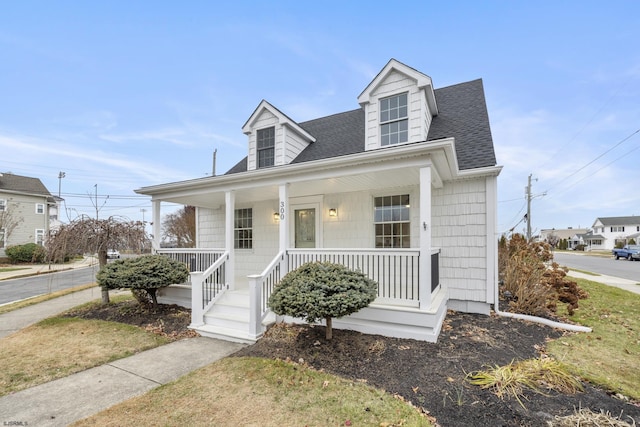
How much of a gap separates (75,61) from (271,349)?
13340mm

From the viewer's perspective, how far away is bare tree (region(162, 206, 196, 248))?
24609 mm

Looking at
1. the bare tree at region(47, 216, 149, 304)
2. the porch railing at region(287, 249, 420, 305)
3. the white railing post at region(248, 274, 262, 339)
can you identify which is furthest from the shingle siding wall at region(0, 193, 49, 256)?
the porch railing at region(287, 249, 420, 305)

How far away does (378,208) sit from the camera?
7516mm

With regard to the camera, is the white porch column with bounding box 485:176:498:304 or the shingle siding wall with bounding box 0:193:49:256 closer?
the white porch column with bounding box 485:176:498:304

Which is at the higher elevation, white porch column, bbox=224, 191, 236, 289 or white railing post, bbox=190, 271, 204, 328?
white porch column, bbox=224, 191, 236, 289

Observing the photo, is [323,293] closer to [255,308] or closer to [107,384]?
[255,308]

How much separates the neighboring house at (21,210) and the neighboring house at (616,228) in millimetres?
85169

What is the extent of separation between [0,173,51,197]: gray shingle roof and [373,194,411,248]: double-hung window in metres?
33.1

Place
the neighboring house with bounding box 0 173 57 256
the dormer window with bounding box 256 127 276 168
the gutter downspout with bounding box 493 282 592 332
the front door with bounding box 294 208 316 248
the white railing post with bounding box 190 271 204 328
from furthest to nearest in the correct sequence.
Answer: the neighboring house with bounding box 0 173 57 256 < the dormer window with bounding box 256 127 276 168 < the front door with bounding box 294 208 316 248 < the white railing post with bounding box 190 271 204 328 < the gutter downspout with bounding box 493 282 592 332

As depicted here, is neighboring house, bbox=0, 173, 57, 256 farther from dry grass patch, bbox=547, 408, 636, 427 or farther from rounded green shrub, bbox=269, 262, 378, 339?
dry grass patch, bbox=547, 408, 636, 427

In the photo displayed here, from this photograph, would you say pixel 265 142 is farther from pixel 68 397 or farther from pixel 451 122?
pixel 68 397

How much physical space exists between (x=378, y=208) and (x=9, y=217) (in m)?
31.6

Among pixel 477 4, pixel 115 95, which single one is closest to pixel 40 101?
pixel 115 95

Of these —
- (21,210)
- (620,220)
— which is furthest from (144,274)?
(620,220)
